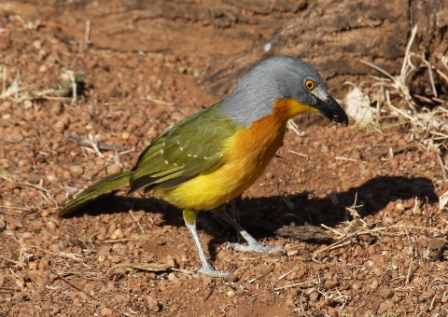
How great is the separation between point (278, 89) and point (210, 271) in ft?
6.17

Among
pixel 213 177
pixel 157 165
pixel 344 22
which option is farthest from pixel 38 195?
pixel 344 22

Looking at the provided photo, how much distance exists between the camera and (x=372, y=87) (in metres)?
8.98

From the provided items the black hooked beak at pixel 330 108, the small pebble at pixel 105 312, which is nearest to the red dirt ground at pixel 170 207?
the small pebble at pixel 105 312

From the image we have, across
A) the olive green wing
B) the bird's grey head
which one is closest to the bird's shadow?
the olive green wing

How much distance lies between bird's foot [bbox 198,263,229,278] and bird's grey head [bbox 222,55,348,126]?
1442 millimetres

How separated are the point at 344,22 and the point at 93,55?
359 centimetres

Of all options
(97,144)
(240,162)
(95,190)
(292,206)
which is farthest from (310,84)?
(97,144)

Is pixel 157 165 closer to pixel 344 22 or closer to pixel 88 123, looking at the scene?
pixel 88 123

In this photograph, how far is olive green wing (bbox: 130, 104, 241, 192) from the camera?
6707mm

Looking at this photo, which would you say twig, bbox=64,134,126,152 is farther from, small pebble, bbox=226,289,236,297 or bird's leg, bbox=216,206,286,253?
small pebble, bbox=226,289,236,297

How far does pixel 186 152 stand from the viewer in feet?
22.8

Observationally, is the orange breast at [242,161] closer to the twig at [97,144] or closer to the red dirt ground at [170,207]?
the red dirt ground at [170,207]

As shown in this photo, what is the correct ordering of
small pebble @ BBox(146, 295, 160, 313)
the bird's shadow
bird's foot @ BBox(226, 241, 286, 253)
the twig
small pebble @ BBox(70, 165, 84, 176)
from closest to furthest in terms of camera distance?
small pebble @ BBox(146, 295, 160, 313), bird's foot @ BBox(226, 241, 286, 253), the bird's shadow, small pebble @ BBox(70, 165, 84, 176), the twig

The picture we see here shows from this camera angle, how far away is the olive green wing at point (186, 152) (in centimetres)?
671
